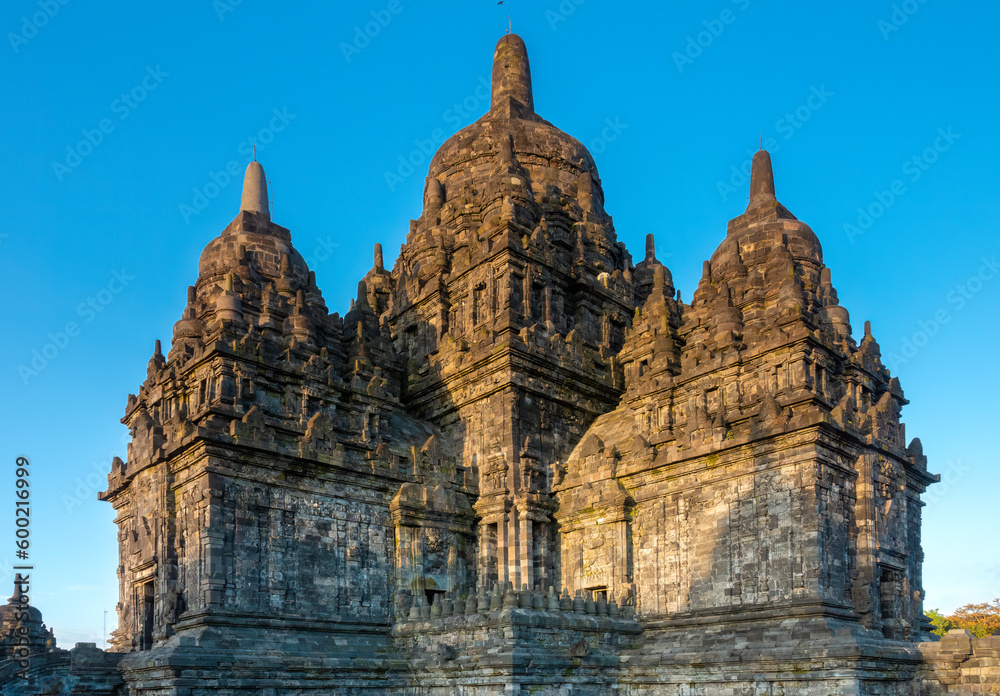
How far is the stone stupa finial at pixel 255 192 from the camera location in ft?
117

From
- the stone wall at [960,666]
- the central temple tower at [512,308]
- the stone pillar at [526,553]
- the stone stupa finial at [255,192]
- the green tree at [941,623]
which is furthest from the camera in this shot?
the green tree at [941,623]

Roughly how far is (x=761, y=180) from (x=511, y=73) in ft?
52.4

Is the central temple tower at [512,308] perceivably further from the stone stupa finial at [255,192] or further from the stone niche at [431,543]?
the stone stupa finial at [255,192]

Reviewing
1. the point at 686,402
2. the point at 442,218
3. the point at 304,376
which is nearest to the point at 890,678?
the point at 686,402

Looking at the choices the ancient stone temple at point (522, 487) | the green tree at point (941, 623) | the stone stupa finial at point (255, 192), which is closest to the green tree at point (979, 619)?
the green tree at point (941, 623)

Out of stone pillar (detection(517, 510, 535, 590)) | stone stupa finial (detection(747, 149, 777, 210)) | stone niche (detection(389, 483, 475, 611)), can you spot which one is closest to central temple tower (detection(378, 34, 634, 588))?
stone pillar (detection(517, 510, 535, 590))

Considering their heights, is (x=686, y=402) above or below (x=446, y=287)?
below

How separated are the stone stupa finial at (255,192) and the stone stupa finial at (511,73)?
13.7 m

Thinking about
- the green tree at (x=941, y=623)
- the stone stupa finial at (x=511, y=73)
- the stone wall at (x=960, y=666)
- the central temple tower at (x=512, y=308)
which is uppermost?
the stone stupa finial at (x=511, y=73)

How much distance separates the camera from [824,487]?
23.1m

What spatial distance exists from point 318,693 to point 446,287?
58.7ft

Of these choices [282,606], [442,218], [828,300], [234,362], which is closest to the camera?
[282,606]

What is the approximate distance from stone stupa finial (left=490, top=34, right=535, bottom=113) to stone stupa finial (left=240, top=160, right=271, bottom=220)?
1374 cm

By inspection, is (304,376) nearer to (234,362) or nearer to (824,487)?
(234,362)
